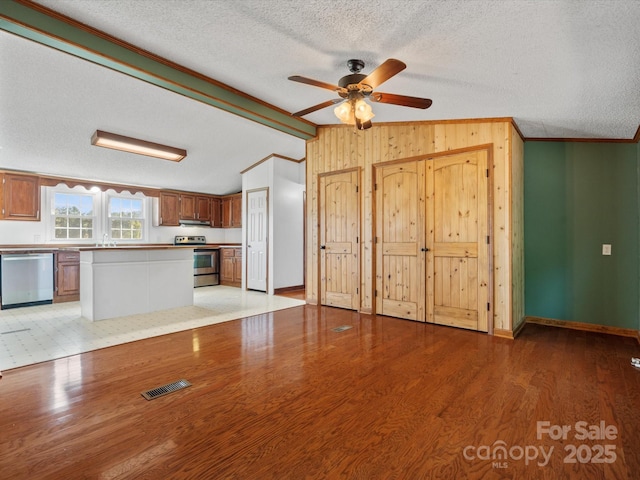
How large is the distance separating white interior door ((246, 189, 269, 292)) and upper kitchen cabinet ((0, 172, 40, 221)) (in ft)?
12.5

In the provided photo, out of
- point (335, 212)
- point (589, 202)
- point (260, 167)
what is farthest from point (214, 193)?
point (589, 202)

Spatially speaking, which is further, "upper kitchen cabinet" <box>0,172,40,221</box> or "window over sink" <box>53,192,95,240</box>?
"window over sink" <box>53,192,95,240</box>

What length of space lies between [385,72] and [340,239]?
9.99 ft

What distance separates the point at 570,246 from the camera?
4227 millimetres

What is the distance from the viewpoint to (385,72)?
251 cm

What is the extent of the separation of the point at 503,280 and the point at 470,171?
52.9 inches

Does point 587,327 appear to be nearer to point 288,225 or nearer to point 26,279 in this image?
point 288,225

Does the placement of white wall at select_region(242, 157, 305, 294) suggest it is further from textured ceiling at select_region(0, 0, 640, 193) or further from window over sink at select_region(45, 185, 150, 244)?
window over sink at select_region(45, 185, 150, 244)

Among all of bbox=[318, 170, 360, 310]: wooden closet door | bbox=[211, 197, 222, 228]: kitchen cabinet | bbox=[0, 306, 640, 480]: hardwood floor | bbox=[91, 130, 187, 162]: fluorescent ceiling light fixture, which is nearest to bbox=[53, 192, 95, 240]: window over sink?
bbox=[91, 130, 187, 162]: fluorescent ceiling light fixture

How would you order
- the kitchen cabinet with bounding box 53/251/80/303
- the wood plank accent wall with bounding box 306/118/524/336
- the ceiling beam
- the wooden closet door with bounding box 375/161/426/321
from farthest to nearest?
1. the kitchen cabinet with bounding box 53/251/80/303
2. the wooden closet door with bounding box 375/161/426/321
3. the wood plank accent wall with bounding box 306/118/524/336
4. the ceiling beam

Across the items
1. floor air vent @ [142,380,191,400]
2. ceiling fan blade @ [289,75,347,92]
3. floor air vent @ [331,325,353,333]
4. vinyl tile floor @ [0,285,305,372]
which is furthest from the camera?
floor air vent @ [331,325,353,333]

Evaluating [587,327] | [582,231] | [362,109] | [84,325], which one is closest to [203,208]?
[84,325]

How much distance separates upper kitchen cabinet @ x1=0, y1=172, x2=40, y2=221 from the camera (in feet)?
18.4

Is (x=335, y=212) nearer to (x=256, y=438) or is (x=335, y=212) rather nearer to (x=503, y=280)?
(x=503, y=280)
